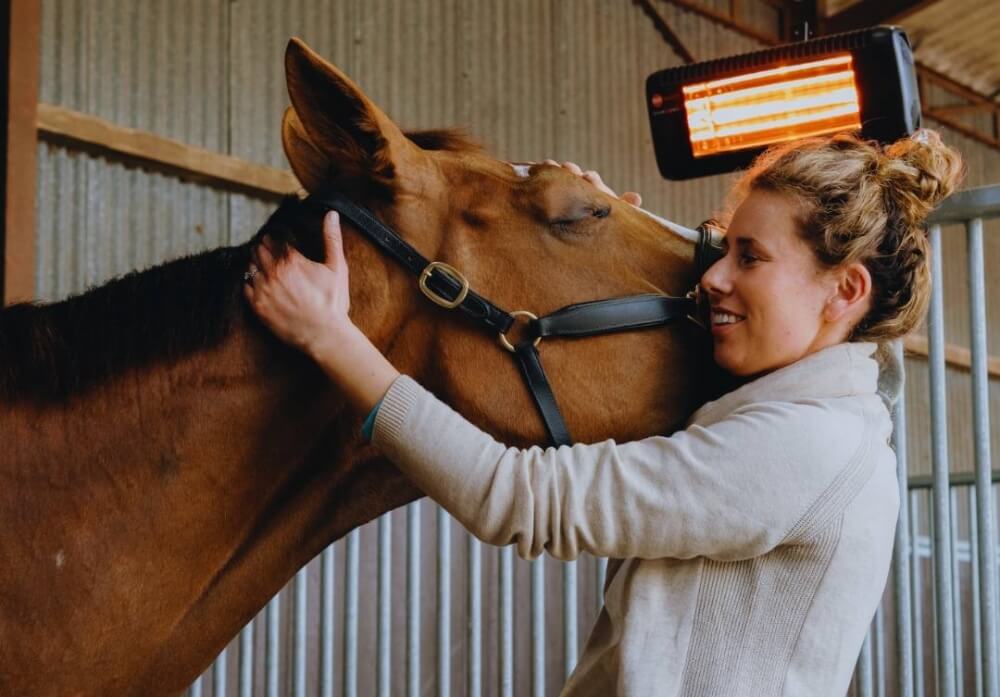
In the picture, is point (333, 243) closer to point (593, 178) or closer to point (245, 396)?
point (245, 396)

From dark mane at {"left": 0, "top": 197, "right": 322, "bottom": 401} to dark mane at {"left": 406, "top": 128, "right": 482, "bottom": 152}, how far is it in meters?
0.41

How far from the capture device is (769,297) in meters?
1.71

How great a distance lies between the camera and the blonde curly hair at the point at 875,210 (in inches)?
67.1

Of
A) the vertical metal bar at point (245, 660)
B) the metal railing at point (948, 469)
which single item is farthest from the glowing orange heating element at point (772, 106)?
the vertical metal bar at point (245, 660)

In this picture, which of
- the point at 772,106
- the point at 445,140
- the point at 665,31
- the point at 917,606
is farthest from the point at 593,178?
the point at 665,31

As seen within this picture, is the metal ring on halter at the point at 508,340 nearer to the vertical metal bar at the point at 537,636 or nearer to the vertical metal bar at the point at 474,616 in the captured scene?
the vertical metal bar at the point at 537,636

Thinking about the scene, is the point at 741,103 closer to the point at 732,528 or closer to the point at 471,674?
the point at 732,528

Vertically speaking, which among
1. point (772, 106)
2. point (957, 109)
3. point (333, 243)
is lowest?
point (333, 243)

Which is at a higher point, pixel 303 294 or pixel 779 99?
pixel 779 99

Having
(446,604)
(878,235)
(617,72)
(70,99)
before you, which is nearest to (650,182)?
(617,72)

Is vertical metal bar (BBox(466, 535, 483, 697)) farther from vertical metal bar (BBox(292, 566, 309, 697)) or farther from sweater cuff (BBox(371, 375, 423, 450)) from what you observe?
sweater cuff (BBox(371, 375, 423, 450))

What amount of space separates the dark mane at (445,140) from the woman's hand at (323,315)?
30 cm

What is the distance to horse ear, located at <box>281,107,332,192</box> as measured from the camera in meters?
1.89

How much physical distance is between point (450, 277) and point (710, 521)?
533 millimetres
